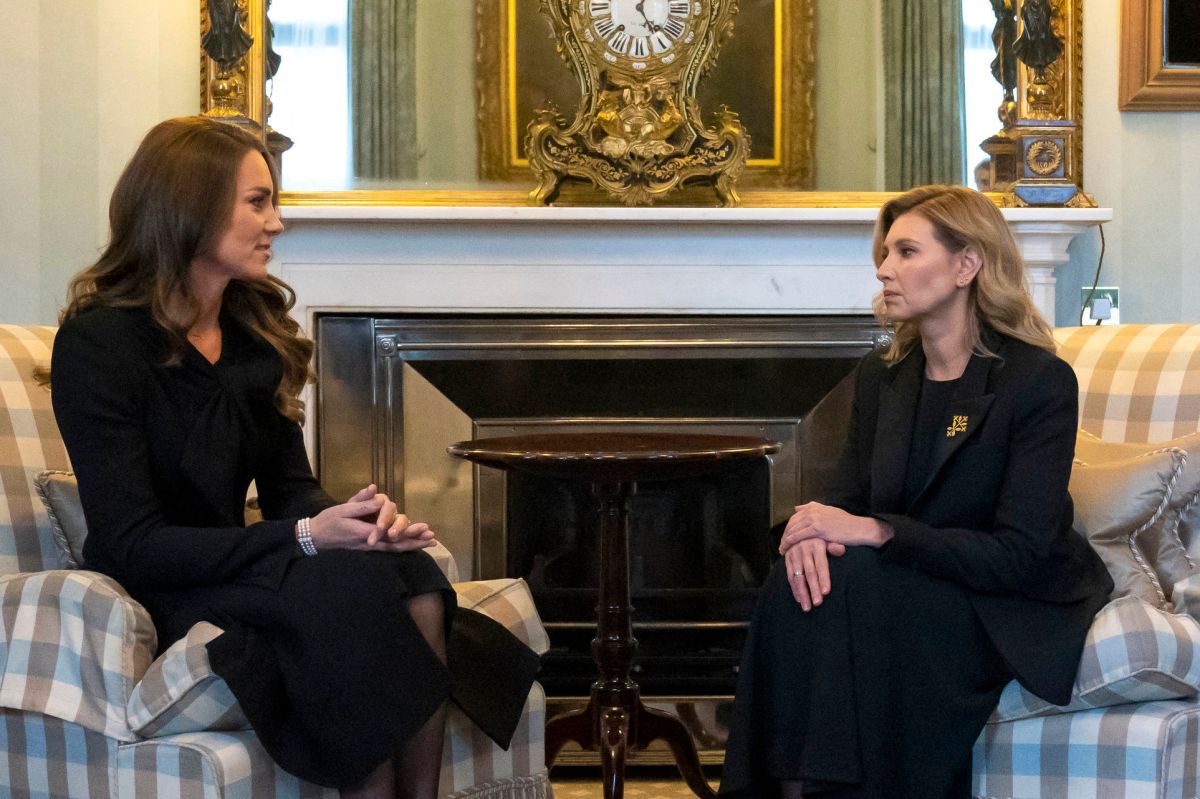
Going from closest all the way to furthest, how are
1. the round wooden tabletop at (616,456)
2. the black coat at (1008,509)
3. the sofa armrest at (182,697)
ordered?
the sofa armrest at (182,697)
the black coat at (1008,509)
the round wooden tabletop at (616,456)

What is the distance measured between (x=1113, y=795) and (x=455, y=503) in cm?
204

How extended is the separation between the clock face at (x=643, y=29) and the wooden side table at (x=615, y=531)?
1080mm

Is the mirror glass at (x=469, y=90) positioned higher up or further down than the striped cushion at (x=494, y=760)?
higher up

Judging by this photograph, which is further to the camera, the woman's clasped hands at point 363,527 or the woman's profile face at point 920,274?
the woman's profile face at point 920,274

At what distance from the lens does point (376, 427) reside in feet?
11.8

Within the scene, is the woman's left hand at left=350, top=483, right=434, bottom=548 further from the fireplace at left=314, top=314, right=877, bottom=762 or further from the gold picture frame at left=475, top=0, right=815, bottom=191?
→ the gold picture frame at left=475, top=0, right=815, bottom=191

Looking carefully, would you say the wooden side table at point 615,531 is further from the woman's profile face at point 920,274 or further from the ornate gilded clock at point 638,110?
the ornate gilded clock at point 638,110

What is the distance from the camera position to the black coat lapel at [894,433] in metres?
2.32

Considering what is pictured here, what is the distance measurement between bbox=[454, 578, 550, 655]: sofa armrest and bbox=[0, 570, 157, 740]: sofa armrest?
21.3 inches

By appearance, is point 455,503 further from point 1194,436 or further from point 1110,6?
point 1110,6

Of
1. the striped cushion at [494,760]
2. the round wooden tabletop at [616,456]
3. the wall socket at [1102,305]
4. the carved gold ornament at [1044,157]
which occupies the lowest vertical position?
the striped cushion at [494,760]

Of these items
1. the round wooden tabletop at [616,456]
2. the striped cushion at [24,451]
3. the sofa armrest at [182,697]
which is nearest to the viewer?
the sofa armrest at [182,697]

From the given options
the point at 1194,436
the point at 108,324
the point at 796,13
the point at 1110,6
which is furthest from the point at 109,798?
the point at 1110,6

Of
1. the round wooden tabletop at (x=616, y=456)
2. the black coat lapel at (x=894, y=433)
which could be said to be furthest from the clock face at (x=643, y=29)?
the black coat lapel at (x=894, y=433)
